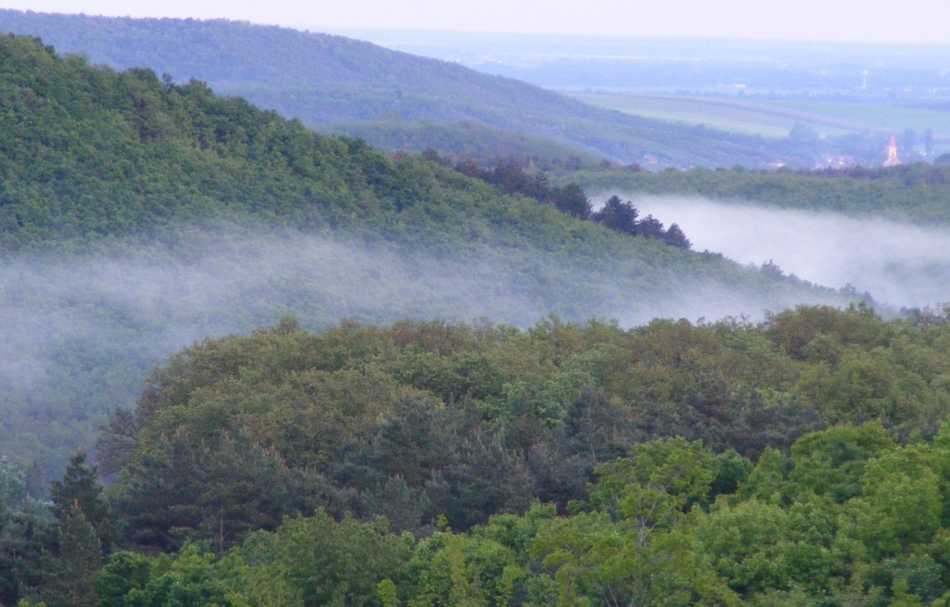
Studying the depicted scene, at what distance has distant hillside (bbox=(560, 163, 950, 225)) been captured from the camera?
5731 centimetres

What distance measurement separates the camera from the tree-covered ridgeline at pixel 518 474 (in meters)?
15.9

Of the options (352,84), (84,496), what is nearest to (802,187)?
(84,496)

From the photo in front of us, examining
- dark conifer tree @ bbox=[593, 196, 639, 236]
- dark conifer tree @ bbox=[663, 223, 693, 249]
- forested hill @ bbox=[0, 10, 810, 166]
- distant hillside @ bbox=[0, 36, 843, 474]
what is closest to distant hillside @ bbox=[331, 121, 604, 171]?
forested hill @ bbox=[0, 10, 810, 166]

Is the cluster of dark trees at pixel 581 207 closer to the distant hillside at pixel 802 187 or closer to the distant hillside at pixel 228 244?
the distant hillside at pixel 228 244

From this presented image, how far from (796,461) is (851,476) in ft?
2.76

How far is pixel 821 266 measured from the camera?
55.1m

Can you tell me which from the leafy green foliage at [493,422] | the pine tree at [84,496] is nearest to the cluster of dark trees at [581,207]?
the leafy green foliage at [493,422]

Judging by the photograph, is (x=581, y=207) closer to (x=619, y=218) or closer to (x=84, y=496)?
(x=619, y=218)

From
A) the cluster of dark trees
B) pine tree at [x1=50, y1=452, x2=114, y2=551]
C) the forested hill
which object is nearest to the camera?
pine tree at [x1=50, y1=452, x2=114, y2=551]

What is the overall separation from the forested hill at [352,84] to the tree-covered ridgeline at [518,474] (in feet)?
193

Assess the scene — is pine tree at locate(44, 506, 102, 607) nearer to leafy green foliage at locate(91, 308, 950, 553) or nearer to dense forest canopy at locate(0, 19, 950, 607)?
dense forest canopy at locate(0, 19, 950, 607)

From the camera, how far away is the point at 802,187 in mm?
61031

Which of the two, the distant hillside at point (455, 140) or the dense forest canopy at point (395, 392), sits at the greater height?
the dense forest canopy at point (395, 392)

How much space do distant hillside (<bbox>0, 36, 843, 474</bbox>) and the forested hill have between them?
43.4 metres
